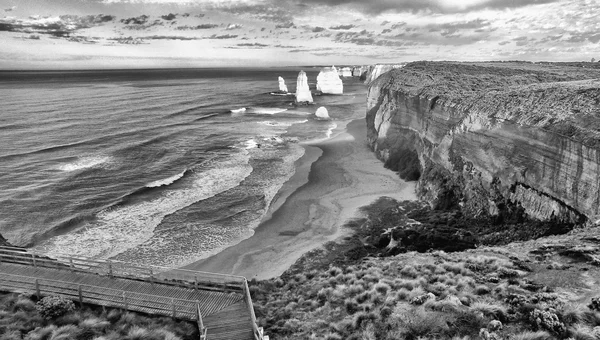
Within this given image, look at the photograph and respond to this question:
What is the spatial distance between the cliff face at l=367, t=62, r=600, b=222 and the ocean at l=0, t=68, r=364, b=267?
572 inches

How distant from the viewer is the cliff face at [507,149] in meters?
17.9

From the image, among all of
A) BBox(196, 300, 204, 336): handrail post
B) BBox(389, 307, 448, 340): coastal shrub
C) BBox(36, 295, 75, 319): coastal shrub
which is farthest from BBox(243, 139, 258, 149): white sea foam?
BBox(389, 307, 448, 340): coastal shrub

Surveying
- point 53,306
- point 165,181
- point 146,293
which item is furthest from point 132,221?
point 53,306

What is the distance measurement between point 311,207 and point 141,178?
19132 millimetres

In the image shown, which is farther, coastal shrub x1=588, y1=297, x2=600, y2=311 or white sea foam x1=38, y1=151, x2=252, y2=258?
white sea foam x1=38, y1=151, x2=252, y2=258

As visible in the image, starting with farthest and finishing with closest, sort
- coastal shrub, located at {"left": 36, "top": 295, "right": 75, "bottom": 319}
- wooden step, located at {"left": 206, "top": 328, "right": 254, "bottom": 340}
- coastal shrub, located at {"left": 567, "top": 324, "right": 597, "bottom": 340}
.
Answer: wooden step, located at {"left": 206, "top": 328, "right": 254, "bottom": 340} < coastal shrub, located at {"left": 36, "top": 295, "right": 75, "bottom": 319} < coastal shrub, located at {"left": 567, "top": 324, "right": 597, "bottom": 340}

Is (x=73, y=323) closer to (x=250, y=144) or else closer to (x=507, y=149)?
(x=507, y=149)

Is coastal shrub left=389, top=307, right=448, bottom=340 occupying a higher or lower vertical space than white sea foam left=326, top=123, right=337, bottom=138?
lower

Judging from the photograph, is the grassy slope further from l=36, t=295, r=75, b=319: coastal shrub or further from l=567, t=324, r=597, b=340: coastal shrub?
l=36, t=295, r=75, b=319: coastal shrub

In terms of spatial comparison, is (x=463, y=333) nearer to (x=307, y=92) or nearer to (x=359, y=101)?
(x=307, y=92)

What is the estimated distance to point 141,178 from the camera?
37.3 meters

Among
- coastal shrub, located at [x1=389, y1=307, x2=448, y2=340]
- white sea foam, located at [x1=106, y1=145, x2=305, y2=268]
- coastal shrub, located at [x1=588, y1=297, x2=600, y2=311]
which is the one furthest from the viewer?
white sea foam, located at [x1=106, y1=145, x2=305, y2=268]

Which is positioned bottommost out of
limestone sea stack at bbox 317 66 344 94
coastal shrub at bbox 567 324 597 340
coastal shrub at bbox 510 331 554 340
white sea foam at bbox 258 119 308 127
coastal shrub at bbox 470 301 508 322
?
coastal shrub at bbox 470 301 508 322

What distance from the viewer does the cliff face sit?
1786 centimetres
